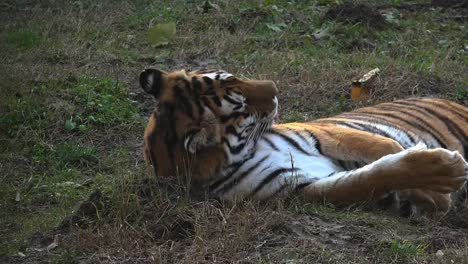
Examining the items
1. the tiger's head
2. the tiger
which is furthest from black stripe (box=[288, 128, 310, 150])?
the tiger's head

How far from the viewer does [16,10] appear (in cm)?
834

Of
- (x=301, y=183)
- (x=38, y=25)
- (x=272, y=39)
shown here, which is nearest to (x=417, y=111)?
(x=301, y=183)

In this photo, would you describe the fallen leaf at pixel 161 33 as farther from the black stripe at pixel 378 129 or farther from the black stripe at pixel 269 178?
the black stripe at pixel 269 178

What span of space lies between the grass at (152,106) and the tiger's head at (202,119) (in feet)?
0.41

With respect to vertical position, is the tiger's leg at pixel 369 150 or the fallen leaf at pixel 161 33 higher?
the tiger's leg at pixel 369 150

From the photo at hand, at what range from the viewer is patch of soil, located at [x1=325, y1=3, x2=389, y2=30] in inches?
289

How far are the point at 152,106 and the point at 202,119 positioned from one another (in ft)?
7.55

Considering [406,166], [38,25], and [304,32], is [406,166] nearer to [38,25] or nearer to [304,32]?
[304,32]

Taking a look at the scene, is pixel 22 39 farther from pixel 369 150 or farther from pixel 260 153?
pixel 369 150

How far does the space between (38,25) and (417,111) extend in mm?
4280

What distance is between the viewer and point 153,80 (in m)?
3.65

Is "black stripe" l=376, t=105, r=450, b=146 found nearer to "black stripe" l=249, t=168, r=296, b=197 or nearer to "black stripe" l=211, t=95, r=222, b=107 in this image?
"black stripe" l=249, t=168, r=296, b=197

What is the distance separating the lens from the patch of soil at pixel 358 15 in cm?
733

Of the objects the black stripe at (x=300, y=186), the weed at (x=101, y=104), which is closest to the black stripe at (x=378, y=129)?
the black stripe at (x=300, y=186)
